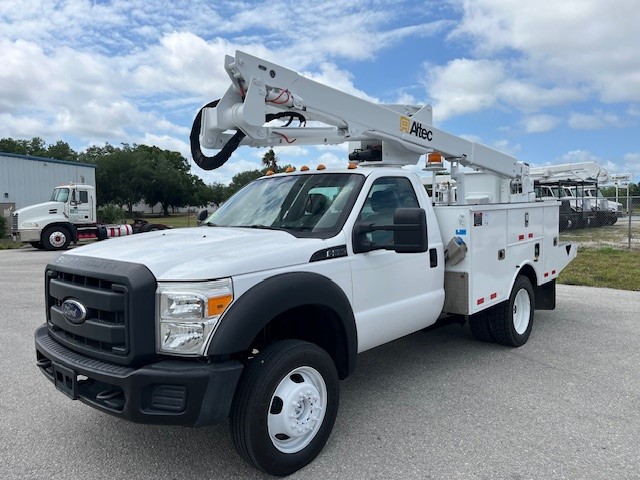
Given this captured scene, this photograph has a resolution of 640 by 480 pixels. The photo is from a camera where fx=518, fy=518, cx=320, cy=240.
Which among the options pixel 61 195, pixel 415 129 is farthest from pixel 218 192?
pixel 415 129

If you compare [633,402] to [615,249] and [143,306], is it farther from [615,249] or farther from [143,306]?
[615,249]

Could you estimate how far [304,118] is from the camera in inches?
208

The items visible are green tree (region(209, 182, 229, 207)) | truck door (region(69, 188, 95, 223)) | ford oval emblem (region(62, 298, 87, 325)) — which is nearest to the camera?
ford oval emblem (region(62, 298, 87, 325))

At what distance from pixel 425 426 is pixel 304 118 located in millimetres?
3135

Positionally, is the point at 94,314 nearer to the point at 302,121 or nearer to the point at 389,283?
the point at 389,283

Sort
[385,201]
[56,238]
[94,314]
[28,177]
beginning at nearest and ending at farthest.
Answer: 1. [94,314]
2. [385,201]
3. [56,238]
4. [28,177]

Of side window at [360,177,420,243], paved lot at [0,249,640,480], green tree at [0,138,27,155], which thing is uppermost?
green tree at [0,138,27,155]

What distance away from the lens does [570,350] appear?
5.88 meters

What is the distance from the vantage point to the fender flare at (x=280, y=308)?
293 cm

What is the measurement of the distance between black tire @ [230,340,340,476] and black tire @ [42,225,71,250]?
66.4ft

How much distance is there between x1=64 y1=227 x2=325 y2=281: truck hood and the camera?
3029 millimetres

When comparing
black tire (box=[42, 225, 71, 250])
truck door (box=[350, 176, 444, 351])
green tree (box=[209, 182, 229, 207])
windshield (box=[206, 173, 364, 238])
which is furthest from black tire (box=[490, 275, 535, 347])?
green tree (box=[209, 182, 229, 207])

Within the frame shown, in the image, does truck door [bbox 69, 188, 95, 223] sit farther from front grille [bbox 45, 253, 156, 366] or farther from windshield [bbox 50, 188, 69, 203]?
front grille [bbox 45, 253, 156, 366]

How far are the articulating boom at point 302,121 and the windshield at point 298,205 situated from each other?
1.86 ft
